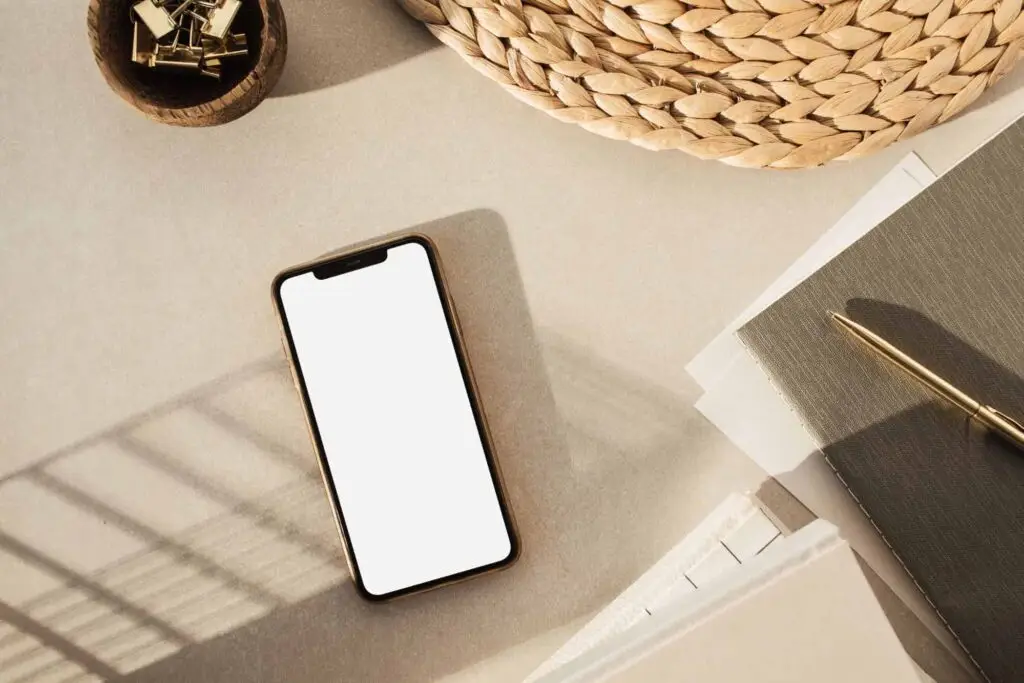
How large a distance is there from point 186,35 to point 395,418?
192mm

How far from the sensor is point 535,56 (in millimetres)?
395

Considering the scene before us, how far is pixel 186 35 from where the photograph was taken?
393 mm

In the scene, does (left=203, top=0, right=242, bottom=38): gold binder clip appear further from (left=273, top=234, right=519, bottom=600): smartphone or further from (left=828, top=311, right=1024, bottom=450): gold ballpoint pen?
(left=828, top=311, right=1024, bottom=450): gold ballpoint pen

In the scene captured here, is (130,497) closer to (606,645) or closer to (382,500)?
(382,500)

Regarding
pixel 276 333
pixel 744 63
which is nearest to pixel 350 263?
pixel 276 333

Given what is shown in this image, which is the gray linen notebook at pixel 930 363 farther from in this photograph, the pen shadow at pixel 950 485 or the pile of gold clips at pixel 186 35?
the pile of gold clips at pixel 186 35

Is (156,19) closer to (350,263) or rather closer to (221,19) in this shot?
(221,19)

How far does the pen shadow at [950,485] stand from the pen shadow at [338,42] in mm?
243

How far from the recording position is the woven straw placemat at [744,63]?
0.39 meters

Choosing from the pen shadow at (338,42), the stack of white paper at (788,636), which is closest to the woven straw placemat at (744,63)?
the pen shadow at (338,42)

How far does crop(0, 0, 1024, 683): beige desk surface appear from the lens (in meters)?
0.42

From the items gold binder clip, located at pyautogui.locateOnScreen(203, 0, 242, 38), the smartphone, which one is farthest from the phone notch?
gold binder clip, located at pyautogui.locateOnScreen(203, 0, 242, 38)

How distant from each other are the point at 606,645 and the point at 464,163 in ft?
0.73

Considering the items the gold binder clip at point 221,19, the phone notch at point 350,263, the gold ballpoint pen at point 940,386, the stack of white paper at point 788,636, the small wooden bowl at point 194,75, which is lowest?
the stack of white paper at point 788,636
